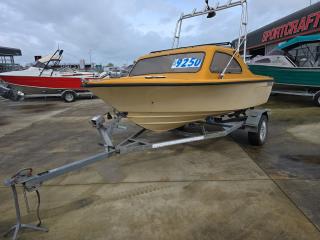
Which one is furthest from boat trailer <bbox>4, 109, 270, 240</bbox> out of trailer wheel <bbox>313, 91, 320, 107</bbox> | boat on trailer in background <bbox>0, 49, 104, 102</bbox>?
boat on trailer in background <bbox>0, 49, 104, 102</bbox>

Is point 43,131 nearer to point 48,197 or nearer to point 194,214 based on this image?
point 48,197

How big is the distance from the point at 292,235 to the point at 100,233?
1.82 m

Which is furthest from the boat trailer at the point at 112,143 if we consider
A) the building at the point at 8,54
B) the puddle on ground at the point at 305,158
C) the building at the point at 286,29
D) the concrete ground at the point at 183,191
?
the building at the point at 8,54

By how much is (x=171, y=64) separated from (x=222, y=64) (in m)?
0.92

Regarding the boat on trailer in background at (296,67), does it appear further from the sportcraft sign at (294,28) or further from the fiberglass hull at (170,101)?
the fiberglass hull at (170,101)

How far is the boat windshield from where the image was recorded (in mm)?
4953

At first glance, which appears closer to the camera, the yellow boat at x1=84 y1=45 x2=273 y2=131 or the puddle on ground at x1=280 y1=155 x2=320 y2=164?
the yellow boat at x1=84 y1=45 x2=273 y2=131

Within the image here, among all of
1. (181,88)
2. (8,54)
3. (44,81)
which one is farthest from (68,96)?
(8,54)

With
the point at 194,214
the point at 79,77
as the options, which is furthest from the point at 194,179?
the point at 79,77

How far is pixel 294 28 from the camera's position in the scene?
1689 centimetres

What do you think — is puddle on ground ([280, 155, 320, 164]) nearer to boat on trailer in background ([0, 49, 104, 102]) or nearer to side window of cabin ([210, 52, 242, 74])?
side window of cabin ([210, 52, 242, 74])

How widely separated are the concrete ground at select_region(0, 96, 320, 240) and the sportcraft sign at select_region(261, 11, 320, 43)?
10.7m

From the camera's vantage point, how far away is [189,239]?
2713mm

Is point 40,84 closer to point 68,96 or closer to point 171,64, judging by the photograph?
point 68,96
